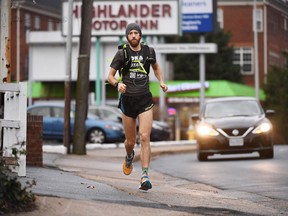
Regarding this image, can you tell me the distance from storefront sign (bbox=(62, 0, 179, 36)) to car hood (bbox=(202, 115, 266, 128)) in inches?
866

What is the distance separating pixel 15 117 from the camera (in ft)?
41.1

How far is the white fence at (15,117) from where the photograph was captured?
12273 mm

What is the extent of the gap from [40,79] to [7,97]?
49.5 metres

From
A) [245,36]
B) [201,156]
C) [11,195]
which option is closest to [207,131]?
[201,156]

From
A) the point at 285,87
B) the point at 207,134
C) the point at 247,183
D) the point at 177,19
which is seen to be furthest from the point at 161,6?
the point at 247,183

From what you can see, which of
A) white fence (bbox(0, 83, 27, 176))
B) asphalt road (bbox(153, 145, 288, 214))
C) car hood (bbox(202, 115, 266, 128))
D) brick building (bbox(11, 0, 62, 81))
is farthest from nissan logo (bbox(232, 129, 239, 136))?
brick building (bbox(11, 0, 62, 81))

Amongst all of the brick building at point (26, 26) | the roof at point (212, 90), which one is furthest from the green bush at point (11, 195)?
the brick building at point (26, 26)

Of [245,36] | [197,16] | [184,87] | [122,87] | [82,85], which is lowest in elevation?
[122,87]

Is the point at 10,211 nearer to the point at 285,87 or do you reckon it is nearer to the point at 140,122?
the point at 140,122

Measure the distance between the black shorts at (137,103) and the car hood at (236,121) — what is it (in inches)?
401

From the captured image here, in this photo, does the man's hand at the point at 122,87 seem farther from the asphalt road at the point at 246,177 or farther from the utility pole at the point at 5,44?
the utility pole at the point at 5,44

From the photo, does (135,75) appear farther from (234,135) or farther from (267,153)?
(267,153)

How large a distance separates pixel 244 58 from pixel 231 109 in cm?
5597

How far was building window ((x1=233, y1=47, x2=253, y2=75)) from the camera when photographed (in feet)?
259
